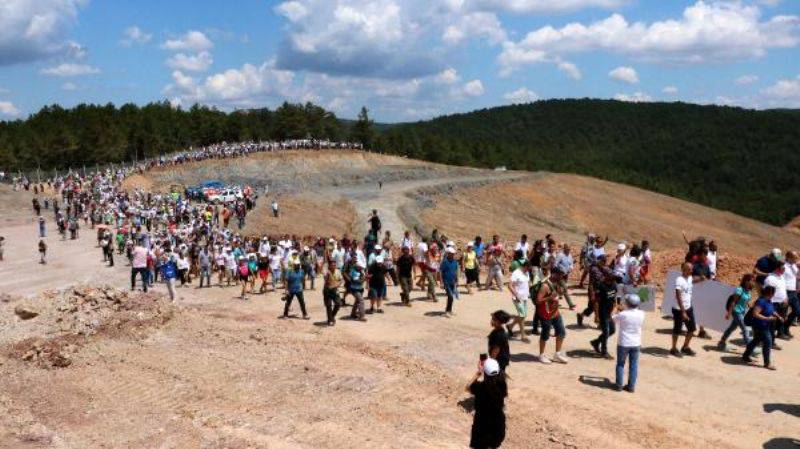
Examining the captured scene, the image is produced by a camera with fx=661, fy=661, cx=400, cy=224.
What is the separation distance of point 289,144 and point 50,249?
48.1m

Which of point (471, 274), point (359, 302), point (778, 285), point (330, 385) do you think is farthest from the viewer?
point (471, 274)

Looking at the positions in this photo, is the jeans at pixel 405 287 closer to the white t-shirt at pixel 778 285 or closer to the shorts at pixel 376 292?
the shorts at pixel 376 292

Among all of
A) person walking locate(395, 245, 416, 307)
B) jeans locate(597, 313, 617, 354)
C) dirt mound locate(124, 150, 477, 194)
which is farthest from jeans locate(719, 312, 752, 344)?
dirt mound locate(124, 150, 477, 194)

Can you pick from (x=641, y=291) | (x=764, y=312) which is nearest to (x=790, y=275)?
(x=764, y=312)

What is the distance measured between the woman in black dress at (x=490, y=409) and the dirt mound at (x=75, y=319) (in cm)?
917

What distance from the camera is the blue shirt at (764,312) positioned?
11648 millimetres

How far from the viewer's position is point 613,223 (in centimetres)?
5172

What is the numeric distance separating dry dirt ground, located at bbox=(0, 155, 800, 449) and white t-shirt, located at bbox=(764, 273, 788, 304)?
110 centimetres

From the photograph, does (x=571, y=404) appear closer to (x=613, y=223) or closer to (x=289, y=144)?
(x=613, y=223)

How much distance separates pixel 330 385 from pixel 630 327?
16.2ft

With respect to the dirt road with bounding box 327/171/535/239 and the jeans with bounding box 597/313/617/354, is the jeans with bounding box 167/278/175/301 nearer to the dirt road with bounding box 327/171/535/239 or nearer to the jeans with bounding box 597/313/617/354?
the jeans with bounding box 597/313/617/354

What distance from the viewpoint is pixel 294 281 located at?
15.4 meters

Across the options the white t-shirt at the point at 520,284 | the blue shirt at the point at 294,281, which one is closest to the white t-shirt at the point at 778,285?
the white t-shirt at the point at 520,284

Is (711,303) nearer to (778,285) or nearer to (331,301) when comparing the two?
(778,285)
